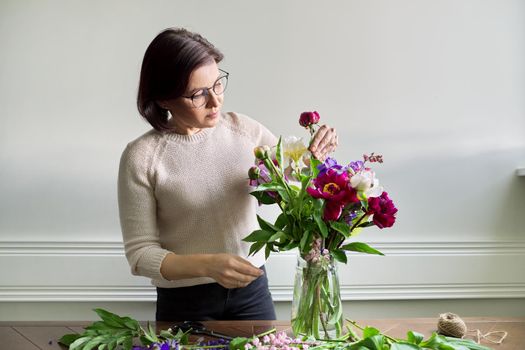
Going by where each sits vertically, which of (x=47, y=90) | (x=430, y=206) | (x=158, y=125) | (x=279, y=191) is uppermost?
(x=47, y=90)

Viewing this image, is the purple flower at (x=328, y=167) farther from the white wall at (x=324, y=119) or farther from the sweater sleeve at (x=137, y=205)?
the white wall at (x=324, y=119)

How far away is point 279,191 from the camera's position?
1116mm

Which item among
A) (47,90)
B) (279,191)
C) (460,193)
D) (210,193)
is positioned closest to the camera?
(279,191)

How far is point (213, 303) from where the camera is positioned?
150 centimetres

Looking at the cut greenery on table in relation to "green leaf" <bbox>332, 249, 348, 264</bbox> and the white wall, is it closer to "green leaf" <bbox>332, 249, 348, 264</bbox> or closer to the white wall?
"green leaf" <bbox>332, 249, 348, 264</bbox>

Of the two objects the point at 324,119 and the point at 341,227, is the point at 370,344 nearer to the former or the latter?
the point at 341,227

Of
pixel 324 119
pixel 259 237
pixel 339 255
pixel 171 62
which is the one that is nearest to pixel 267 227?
pixel 259 237

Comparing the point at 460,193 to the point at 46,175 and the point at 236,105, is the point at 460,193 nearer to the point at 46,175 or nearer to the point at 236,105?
the point at 236,105

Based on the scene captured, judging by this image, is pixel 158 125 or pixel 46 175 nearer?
pixel 158 125

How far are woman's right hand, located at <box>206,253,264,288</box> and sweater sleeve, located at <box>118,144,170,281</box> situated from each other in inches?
8.7

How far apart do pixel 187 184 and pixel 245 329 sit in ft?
1.32

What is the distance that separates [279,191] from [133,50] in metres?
0.98

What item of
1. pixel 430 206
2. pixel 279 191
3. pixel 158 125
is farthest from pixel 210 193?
pixel 430 206

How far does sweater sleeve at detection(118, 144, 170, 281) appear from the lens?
1.44 m
